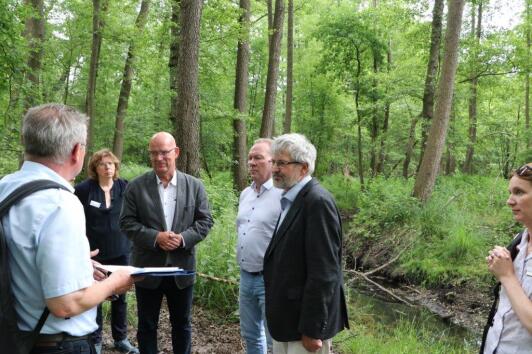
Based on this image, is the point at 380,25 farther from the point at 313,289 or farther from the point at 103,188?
the point at 313,289

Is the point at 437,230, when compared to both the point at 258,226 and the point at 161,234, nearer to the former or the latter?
the point at 258,226

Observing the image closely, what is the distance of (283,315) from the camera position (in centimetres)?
273

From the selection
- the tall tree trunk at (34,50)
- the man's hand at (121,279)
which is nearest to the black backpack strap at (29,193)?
the man's hand at (121,279)

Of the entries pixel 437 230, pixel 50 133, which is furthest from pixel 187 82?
pixel 437 230

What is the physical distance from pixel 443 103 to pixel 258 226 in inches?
310

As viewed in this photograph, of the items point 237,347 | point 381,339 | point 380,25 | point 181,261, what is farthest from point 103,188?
point 380,25

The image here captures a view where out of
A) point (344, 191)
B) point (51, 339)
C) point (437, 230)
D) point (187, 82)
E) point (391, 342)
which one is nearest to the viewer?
point (51, 339)

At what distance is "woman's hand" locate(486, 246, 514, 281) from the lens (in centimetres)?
221

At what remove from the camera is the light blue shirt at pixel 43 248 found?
5.67 ft

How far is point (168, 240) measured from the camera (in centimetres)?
367

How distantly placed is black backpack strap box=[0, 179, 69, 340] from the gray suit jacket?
1.86m

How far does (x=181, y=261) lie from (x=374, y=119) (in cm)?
1648

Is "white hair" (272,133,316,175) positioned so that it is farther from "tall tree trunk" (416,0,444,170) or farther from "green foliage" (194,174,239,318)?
"tall tree trunk" (416,0,444,170)

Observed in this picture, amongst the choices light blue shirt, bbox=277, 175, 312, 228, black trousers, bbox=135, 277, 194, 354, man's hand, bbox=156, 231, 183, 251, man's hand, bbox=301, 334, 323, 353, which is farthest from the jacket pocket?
black trousers, bbox=135, 277, 194, 354
